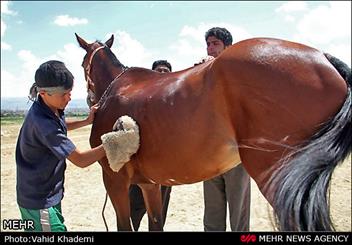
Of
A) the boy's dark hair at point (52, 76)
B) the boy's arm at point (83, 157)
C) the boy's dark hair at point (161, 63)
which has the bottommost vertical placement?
the boy's arm at point (83, 157)

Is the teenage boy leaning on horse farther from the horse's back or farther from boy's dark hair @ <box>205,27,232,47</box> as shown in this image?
boy's dark hair @ <box>205,27,232,47</box>

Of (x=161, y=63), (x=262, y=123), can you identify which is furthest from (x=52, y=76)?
(x=161, y=63)

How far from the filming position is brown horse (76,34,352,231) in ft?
6.53

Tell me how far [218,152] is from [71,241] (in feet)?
3.43

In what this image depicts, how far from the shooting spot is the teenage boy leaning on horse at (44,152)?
213 cm

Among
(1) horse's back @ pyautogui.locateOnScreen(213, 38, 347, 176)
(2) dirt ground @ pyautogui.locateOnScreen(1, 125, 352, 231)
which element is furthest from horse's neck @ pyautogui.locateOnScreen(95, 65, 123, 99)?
(2) dirt ground @ pyautogui.locateOnScreen(1, 125, 352, 231)

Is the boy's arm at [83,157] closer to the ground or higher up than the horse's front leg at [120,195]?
higher up

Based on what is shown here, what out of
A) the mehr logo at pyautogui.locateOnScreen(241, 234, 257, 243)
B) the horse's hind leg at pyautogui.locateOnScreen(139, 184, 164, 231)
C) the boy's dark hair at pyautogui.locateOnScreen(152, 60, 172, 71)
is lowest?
the horse's hind leg at pyautogui.locateOnScreen(139, 184, 164, 231)

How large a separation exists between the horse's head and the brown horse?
1.04m

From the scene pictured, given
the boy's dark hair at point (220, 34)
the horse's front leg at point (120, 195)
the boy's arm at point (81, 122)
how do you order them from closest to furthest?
the boy's arm at point (81, 122), the horse's front leg at point (120, 195), the boy's dark hair at point (220, 34)

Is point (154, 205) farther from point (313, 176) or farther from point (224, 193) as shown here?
point (313, 176)

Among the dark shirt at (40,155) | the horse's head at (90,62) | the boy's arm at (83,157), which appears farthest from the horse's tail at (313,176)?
the horse's head at (90,62)

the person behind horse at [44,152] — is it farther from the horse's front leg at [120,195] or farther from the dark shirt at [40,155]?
the horse's front leg at [120,195]

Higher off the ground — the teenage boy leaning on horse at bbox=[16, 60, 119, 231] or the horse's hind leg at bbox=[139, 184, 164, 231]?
the teenage boy leaning on horse at bbox=[16, 60, 119, 231]
